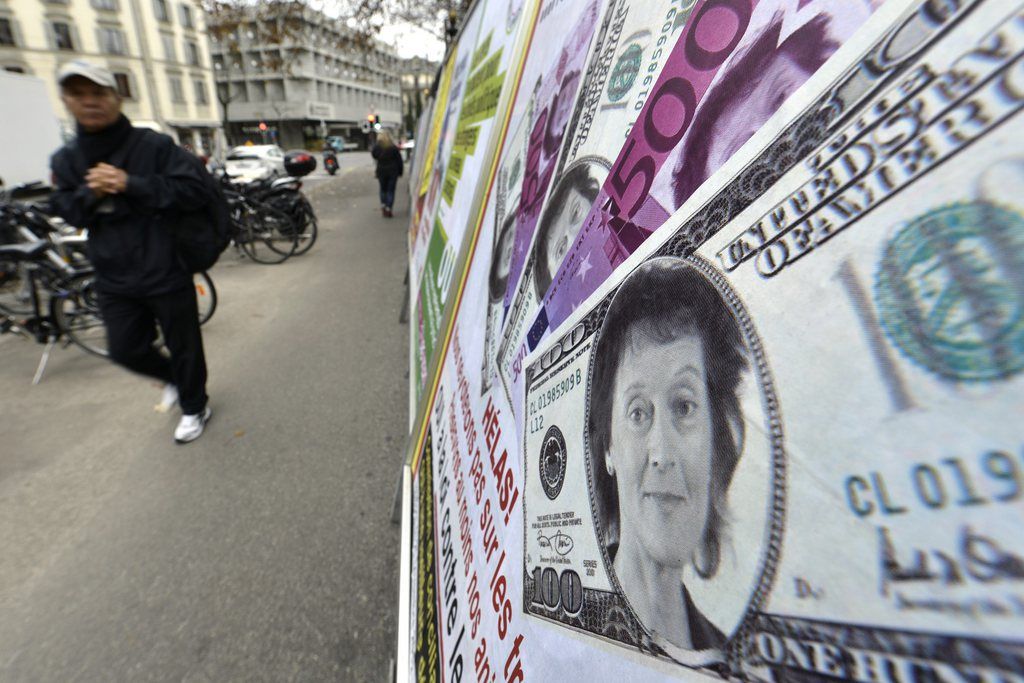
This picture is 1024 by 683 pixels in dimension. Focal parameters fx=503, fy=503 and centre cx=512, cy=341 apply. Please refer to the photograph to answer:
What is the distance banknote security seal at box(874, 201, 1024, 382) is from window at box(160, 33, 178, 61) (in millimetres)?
50142

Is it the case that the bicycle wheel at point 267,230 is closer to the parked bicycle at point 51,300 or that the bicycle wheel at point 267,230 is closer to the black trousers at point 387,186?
the parked bicycle at point 51,300

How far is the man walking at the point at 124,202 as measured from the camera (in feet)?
7.42

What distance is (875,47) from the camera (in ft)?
1.25

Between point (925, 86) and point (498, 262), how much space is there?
0.95 m

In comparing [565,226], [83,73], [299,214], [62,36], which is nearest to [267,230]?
[299,214]

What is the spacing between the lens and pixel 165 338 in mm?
2867

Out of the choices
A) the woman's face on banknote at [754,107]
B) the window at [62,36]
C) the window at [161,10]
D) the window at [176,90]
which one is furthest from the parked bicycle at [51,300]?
the window at [161,10]

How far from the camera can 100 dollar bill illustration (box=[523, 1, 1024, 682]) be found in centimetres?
28

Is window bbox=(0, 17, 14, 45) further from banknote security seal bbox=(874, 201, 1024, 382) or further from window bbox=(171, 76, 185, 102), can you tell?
banknote security seal bbox=(874, 201, 1024, 382)

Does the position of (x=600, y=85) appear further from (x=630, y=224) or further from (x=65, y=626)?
(x=65, y=626)

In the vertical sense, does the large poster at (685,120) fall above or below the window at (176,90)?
below

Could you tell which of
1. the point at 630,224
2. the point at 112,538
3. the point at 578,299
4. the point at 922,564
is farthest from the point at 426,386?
the point at 112,538

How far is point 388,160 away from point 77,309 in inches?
277

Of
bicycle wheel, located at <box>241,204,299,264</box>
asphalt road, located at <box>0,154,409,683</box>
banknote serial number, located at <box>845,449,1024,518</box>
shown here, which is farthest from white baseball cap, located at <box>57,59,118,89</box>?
bicycle wheel, located at <box>241,204,299,264</box>
